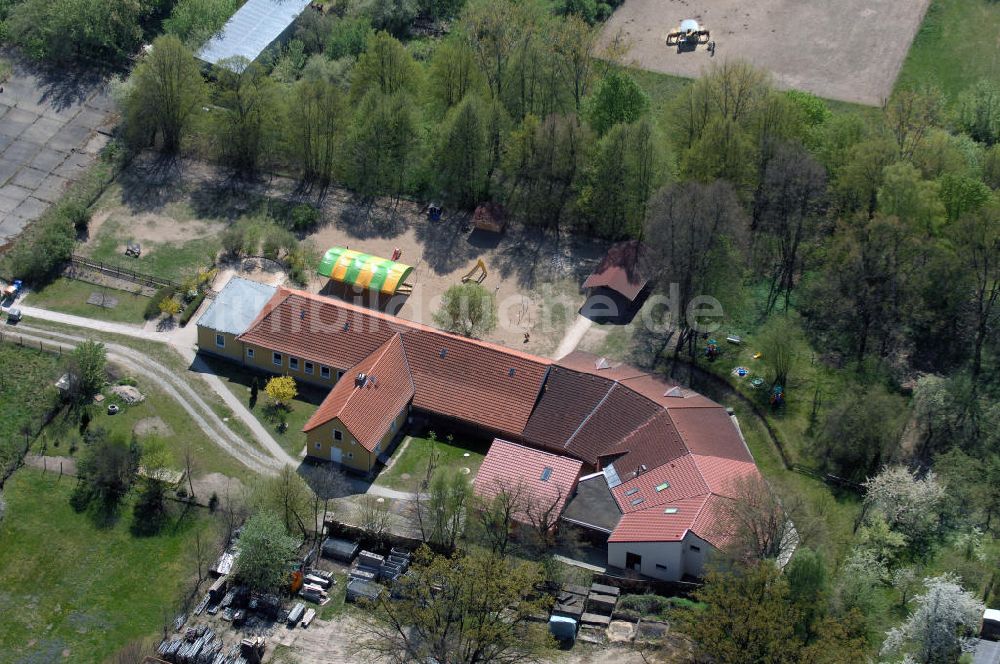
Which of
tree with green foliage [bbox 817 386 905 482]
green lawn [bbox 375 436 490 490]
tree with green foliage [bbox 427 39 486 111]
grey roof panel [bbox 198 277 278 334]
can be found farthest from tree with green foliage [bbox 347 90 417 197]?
tree with green foliage [bbox 817 386 905 482]

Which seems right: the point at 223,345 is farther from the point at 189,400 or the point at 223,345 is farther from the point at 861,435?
the point at 861,435

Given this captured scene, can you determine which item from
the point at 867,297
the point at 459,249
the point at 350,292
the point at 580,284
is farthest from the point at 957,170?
the point at 350,292

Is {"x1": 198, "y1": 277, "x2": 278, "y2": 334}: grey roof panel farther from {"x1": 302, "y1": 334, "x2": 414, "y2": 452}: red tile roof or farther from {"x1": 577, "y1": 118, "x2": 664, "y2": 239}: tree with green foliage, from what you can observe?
{"x1": 577, "y1": 118, "x2": 664, "y2": 239}: tree with green foliage

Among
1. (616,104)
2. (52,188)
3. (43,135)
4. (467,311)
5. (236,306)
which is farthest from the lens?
(43,135)

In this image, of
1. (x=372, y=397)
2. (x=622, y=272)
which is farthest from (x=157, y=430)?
(x=622, y=272)

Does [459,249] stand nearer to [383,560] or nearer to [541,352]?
[541,352]

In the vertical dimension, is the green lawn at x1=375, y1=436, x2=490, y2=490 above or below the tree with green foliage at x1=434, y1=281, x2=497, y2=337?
below
